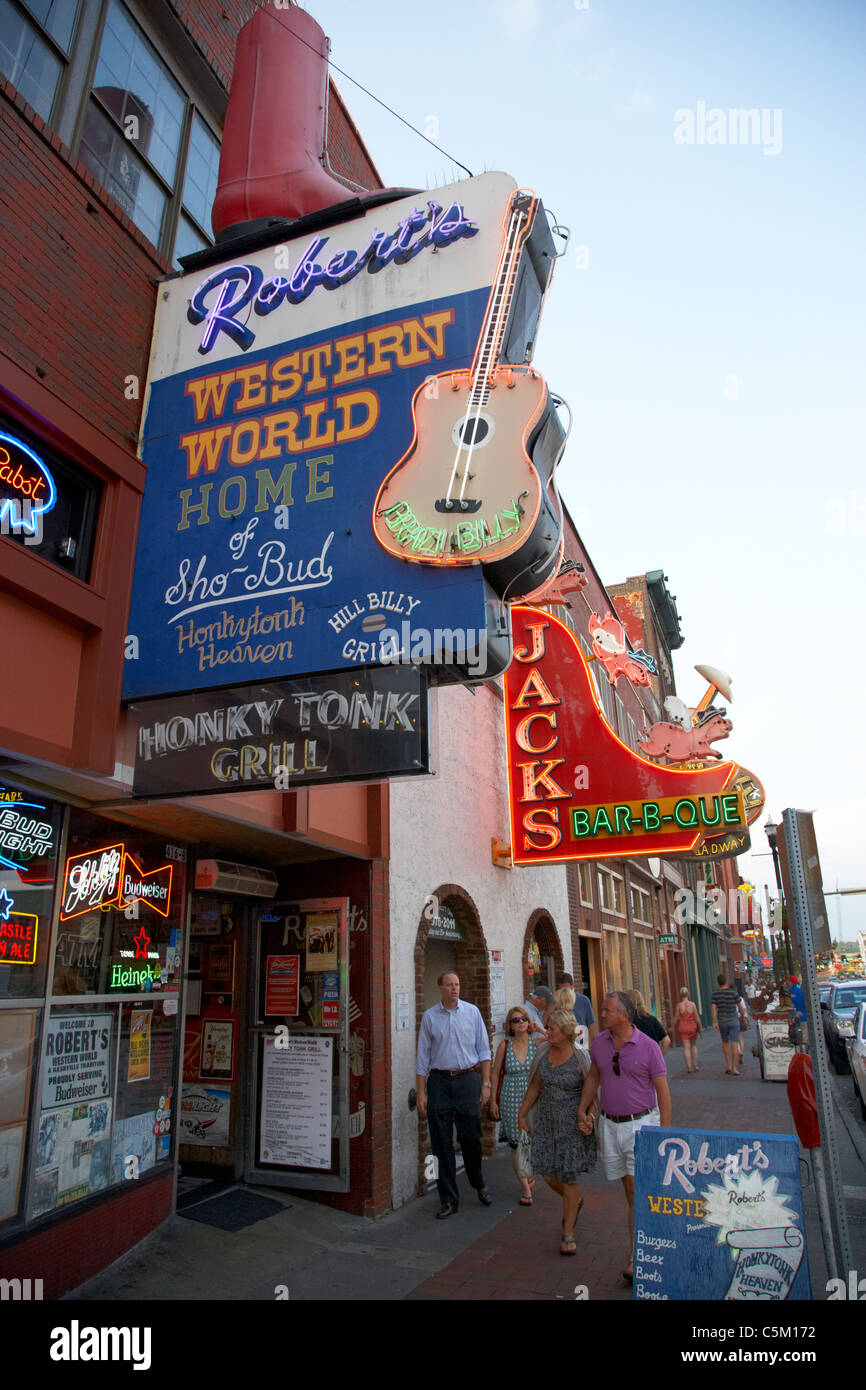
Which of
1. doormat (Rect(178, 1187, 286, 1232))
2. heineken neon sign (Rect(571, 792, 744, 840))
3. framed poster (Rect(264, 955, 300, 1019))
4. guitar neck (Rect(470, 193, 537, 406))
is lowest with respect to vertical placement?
doormat (Rect(178, 1187, 286, 1232))

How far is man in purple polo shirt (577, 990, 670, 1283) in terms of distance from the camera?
223 inches

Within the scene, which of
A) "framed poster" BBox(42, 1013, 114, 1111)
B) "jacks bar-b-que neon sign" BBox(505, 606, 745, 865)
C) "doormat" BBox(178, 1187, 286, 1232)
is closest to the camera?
"framed poster" BBox(42, 1013, 114, 1111)

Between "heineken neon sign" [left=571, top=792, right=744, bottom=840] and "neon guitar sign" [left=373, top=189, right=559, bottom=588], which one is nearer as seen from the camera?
"neon guitar sign" [left=373, top=189, right=559, bottom=588]

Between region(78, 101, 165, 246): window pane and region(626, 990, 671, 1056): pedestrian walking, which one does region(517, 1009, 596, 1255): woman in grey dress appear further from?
region(78, 101, 165, 246): window pane

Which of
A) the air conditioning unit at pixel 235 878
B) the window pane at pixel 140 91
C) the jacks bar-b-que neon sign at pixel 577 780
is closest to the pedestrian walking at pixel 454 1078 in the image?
the air conditioning unit at pixel 235 878

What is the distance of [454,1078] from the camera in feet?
24.4

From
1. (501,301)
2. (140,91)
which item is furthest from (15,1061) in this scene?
(140,91)

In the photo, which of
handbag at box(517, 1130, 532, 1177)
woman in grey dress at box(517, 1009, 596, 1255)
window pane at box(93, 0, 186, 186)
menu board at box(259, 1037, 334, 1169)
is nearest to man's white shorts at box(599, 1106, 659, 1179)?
woman in grey dress at box(517, 1009, 596, 1255)

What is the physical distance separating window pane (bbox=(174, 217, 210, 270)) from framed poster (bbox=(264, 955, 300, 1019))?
241 inches

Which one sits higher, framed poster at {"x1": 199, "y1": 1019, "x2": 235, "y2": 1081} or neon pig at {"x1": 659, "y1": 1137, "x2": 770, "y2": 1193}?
framed poster at {"x1": 199, "y1": 1019, "x2": 235, "y2": 1081}

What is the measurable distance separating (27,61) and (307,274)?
2.40 meters

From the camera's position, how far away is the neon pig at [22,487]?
506cm

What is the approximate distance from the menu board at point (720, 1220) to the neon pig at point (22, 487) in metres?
4.98

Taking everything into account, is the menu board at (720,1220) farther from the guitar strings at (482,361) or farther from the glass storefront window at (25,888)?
the guitar strings at (482,361)
